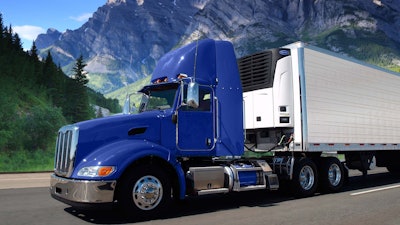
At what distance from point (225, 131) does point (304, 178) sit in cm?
308

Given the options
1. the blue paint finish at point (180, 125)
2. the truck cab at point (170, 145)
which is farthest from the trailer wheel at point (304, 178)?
the blue paint finish at point (180, 125)

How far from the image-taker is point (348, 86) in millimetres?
11656

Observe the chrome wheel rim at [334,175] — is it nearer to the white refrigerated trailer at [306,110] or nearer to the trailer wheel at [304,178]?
the white refrigerated trailer at [306,110]

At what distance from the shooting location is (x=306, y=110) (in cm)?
1010

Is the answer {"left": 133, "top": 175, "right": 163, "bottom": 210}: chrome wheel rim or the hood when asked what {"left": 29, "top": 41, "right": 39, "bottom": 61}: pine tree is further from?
{"left": 133, "top": 175, "right": 163, "bottom": 210}: chrome wheel rim

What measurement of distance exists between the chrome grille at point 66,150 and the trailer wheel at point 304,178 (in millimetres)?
5761

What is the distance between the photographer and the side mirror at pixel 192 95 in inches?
298

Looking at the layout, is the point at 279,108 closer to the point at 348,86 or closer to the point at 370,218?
the point at 348,86

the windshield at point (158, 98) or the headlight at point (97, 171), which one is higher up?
the windshield at point (158, 98)

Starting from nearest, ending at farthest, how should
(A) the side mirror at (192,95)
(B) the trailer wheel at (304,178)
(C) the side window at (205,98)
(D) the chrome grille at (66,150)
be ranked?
1. (D) the chrome grille at (66,150)
2. (A) the side mirror at (192,95)
3. (C) the side window at (205,98)
4. (B) the trailer wheel at (304,178)

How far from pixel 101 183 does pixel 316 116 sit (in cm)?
637

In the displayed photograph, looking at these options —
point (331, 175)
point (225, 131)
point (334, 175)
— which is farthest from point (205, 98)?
point (334, 175)

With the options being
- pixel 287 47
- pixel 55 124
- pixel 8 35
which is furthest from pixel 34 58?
pixel 287 47

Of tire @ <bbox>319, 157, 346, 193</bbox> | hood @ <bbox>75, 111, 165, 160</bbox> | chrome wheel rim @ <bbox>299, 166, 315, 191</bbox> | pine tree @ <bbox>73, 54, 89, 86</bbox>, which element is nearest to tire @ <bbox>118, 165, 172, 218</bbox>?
hood @ <bbox>75, 111, 165, 160</bbox>
